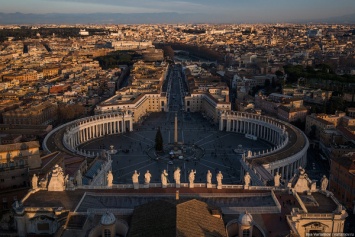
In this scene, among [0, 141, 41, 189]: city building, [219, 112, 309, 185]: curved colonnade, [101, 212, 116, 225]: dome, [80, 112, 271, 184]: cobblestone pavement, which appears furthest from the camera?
[80, 112, 271, 184]: cobblestone pavement

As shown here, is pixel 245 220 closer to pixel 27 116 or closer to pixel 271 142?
pixel 271 142

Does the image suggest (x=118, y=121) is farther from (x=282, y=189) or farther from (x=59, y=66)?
(x=59, y=66)

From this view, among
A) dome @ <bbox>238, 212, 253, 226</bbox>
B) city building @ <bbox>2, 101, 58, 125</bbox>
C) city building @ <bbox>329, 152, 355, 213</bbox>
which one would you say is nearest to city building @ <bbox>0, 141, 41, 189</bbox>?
dome @ <bbox>238, 212, 253, 226</bbox>

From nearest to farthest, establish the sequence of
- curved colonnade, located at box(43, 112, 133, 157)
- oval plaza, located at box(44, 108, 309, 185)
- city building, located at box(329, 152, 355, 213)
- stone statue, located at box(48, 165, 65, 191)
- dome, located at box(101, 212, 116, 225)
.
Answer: dome, located at box(101, 212, 116, 225)
stone statue, located at box(48, 165, 65, 191)
city building, located at box(329, 152, 355, 213)
oval plaza, located at box(44, 108, 309, 185)
curved colonnade, located at box(43, 112, 133, 157)

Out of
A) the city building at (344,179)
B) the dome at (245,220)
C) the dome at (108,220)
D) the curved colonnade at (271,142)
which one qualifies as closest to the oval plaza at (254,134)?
the curved colonnade at (271,142)

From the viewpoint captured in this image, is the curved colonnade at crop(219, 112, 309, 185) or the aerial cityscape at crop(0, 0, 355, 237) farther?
the curved colonnade at crop(219, 112, 309, 185)

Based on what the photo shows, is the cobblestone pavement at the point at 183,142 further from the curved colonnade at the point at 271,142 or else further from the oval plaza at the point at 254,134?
the curved colonnade at the point at 271,142

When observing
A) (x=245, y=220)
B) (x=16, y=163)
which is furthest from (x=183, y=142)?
(x=245, y=220)

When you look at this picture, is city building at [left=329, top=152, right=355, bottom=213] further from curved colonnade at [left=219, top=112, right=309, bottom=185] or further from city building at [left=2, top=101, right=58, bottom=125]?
city building at [left=2, top=101, right=58, bottom=125]
